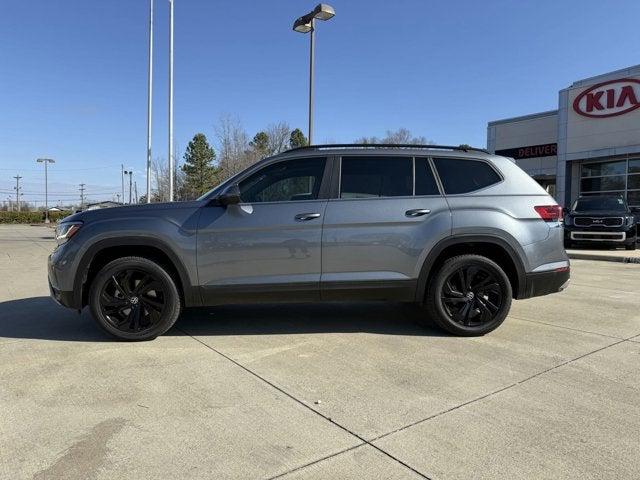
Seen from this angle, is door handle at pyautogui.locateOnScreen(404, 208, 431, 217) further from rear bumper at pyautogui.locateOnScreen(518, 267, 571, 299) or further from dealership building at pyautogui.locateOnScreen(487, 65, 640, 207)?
dealership building at pyautogui.locateOnScreen(487, 65, 640, 207)

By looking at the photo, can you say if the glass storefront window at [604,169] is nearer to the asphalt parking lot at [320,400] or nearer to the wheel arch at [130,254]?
the asphalt parking lot at [320,400]

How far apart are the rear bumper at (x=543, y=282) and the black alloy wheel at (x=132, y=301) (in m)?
3.59

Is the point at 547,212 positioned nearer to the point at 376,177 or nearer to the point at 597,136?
the point at 376,177

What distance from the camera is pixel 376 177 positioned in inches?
203

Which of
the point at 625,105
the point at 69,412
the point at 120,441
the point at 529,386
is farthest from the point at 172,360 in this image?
the point at 625,105

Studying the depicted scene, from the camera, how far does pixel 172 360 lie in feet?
14.5

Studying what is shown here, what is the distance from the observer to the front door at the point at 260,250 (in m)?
4.83

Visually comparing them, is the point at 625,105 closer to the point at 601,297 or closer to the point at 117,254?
the point at 601,297

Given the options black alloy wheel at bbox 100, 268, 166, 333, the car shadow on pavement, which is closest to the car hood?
black alloy wheel at bbox 100, 268, 166, 333

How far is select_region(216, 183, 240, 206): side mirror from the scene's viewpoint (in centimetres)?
477

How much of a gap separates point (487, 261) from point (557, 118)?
23.9 m

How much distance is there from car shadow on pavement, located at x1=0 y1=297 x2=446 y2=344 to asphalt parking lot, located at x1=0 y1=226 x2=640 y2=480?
4cm

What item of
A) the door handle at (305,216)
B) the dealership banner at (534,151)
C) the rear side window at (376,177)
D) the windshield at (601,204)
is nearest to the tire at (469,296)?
the rear side window at (376,177)

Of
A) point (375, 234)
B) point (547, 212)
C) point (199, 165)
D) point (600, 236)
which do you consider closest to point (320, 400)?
point (375, 234)
